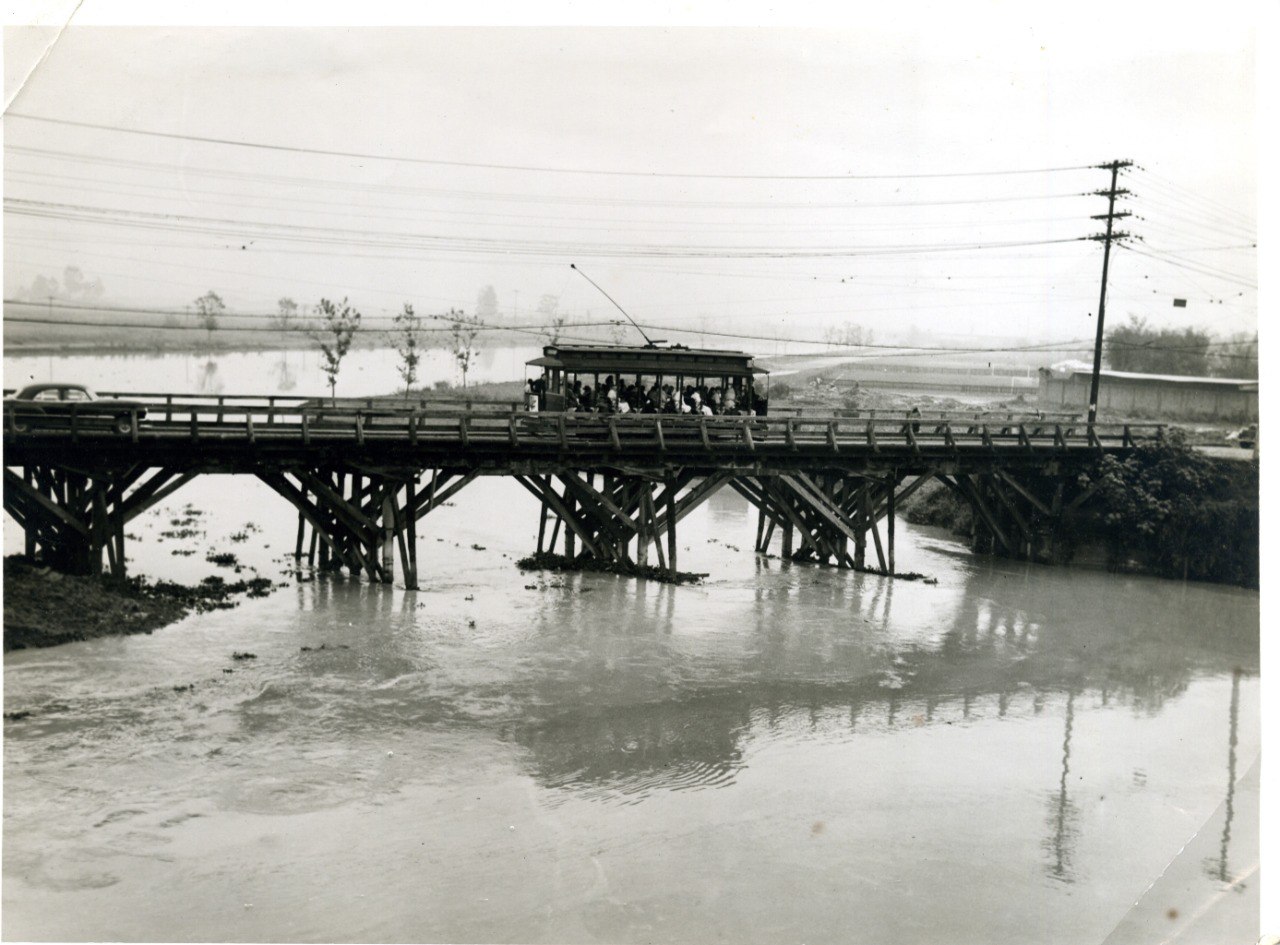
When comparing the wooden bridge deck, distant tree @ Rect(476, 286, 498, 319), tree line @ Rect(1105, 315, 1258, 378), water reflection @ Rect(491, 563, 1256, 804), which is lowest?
water reflection @ Rect(491, 563, 1256, 804)

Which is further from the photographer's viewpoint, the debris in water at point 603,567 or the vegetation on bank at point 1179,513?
the vegetation on bank at point 1179,513

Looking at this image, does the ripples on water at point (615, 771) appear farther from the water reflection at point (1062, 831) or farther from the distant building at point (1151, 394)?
the distant building at point (1151, 394)

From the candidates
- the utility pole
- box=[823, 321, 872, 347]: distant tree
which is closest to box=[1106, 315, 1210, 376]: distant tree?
the utility pole

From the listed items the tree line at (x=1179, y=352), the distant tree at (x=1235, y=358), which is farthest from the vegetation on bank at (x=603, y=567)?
the distant tree at (x=1235, y=358)

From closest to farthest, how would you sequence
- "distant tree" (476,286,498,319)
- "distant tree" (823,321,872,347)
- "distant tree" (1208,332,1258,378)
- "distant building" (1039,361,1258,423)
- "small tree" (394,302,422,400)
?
1. "distant tree" (1208,332,1258,378)
2. "distant building" (1039,361,1258,423)
3. "small tree" (394,302,422,400)
4. "distant tree" (823,321,872,347)
5. "distant tree" (476,286,498,319)

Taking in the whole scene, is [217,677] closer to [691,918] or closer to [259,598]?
[259,598]

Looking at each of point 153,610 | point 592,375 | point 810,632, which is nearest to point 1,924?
point 153,610

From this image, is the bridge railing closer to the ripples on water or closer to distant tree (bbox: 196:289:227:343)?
the ripples on water

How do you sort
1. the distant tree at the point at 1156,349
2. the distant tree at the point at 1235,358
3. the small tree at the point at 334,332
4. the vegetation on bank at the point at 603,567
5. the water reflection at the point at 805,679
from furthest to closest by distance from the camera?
the small tree at the point at 334,332, the distant tree at the point at 1156,349, the distant tree at the point at 1235,358, the vegetation on bank at the point at 603,567, the water reflection at the point at 805,679
